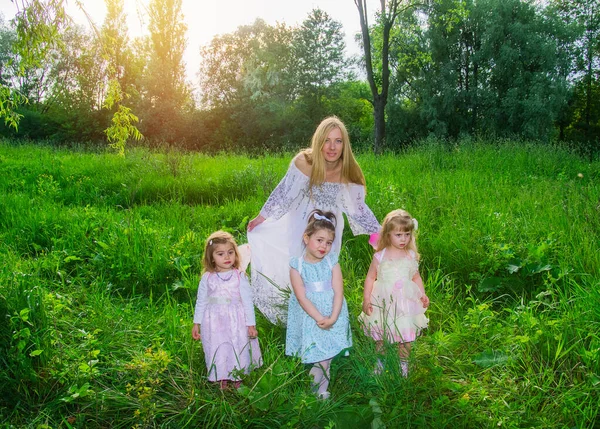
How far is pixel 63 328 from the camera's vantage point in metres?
3.88

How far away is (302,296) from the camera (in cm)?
352

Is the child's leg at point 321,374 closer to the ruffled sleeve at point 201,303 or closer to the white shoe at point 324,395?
the white shoe at point 324,395

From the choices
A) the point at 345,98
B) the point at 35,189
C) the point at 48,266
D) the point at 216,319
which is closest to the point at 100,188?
the point at 35,189

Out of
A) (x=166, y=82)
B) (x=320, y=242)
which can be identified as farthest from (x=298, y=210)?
(x=166, y=82)

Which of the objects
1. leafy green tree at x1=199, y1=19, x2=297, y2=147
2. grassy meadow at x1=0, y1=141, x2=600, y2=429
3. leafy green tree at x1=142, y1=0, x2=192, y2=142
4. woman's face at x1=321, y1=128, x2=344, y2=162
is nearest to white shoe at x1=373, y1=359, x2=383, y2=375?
grassy meadow at x1=0, y1=141, x2=600, y2=429

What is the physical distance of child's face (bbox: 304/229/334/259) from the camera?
11.4ft

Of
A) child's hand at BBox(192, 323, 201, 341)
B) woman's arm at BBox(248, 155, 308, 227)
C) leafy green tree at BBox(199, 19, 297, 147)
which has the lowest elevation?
child's hand at BBox(192, 323, 201, 341)

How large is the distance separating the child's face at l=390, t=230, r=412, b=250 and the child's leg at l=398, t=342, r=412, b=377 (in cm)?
72

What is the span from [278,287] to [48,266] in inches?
98.9

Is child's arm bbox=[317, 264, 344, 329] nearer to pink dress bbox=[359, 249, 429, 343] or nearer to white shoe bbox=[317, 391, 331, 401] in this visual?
pink dress bbox=[359, 249, 429, 343]

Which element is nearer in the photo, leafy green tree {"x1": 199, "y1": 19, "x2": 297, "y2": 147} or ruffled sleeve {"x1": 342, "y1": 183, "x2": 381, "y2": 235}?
ruffled sleeve {"x1": 342, "y1": 183, "x2": 381, "y2": 235}

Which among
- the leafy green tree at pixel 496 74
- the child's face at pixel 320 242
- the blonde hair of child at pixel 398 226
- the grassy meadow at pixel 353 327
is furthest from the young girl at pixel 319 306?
the leafy green tree at pixel 496 74

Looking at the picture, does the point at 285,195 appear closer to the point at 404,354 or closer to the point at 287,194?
the point at 287,194

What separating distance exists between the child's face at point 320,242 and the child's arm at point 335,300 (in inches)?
7.3
